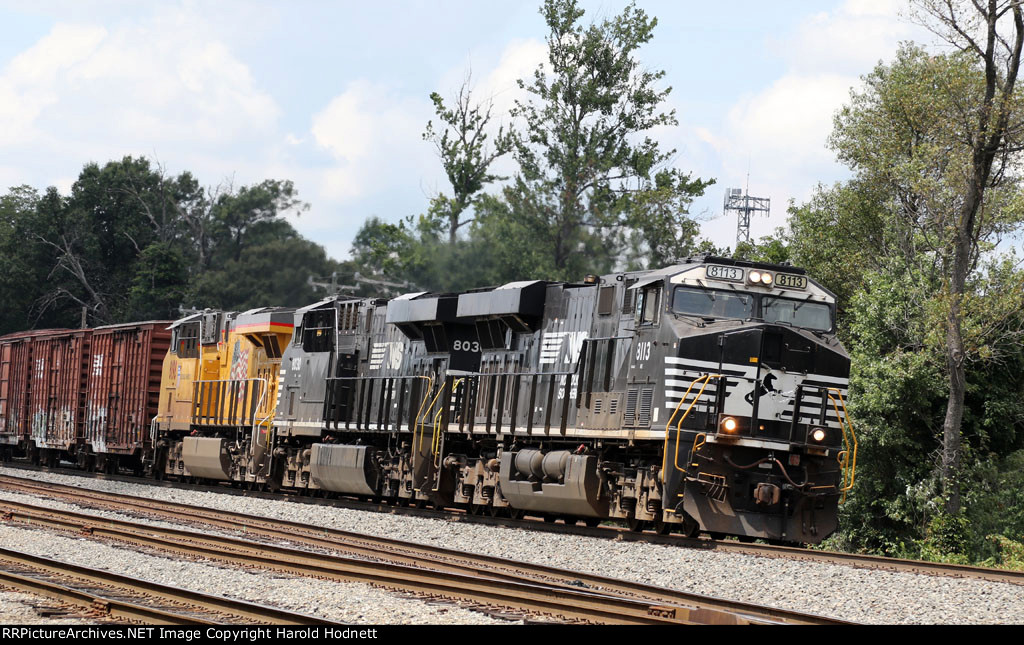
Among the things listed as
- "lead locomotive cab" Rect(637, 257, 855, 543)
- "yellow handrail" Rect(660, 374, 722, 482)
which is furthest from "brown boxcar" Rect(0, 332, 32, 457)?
"yellow handrail" Rect(660, 374, 722, 482)

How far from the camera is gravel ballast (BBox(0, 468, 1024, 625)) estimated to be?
9.59 m

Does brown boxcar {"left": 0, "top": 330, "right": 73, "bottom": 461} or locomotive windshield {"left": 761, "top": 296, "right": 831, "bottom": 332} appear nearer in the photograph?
locomotive windshield {"left": 761, "top": 296, "right": 831, "bottom": 332}

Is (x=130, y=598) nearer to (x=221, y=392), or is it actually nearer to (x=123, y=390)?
(x=221, y=392)

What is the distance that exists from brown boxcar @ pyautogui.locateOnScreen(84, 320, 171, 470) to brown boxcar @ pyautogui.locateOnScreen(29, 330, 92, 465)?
40cm

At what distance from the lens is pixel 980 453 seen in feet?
79.5

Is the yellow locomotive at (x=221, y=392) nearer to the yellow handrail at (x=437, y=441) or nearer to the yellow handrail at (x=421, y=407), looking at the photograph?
the yellow handrail at (x=421, y=407)

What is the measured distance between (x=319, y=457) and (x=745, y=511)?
32.9ft

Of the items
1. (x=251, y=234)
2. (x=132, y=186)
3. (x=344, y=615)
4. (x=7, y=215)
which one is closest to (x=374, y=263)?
(x=251, y=234)

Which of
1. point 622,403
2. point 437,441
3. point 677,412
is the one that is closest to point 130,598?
point 677,412

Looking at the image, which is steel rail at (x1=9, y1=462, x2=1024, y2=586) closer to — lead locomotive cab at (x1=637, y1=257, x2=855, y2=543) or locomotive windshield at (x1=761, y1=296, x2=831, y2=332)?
lead locomotive cab at (x1=637, y1=257, x2=855, y2=543)

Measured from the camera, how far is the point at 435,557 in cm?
1297

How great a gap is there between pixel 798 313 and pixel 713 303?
120 cm
